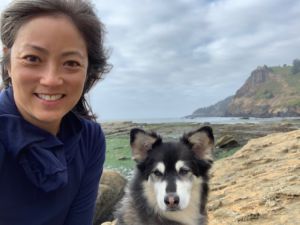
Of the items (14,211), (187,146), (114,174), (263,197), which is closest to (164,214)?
(187,146)

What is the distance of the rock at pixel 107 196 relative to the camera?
35.4ft

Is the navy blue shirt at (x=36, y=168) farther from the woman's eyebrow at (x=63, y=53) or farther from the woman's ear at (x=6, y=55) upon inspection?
the woman's eyebrow at (x=63, y=53)

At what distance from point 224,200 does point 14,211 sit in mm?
6553

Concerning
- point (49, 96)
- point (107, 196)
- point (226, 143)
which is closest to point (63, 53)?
point (49, 96)

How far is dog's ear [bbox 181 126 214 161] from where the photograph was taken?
21.6ft

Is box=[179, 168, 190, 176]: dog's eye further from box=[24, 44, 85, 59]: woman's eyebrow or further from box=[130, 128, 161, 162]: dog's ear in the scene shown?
box=[24, 44, 85, 59]: woman's eyebrow

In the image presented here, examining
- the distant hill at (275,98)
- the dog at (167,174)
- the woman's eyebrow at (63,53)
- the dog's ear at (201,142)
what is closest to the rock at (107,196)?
the dog at (167,174)

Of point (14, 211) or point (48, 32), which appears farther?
point (14, 211)

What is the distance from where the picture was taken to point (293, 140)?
14297 mm

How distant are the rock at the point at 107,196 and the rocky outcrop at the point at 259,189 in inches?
109

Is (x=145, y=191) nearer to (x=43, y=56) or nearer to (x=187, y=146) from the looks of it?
(x=187, y=146)

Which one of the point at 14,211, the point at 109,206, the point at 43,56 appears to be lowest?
the point at 109,206

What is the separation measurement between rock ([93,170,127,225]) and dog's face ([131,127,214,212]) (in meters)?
4.18

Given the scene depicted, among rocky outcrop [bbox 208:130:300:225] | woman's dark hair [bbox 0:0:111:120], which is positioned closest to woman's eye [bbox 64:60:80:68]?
woman's dark hair [bbox 0:0:111:120]
